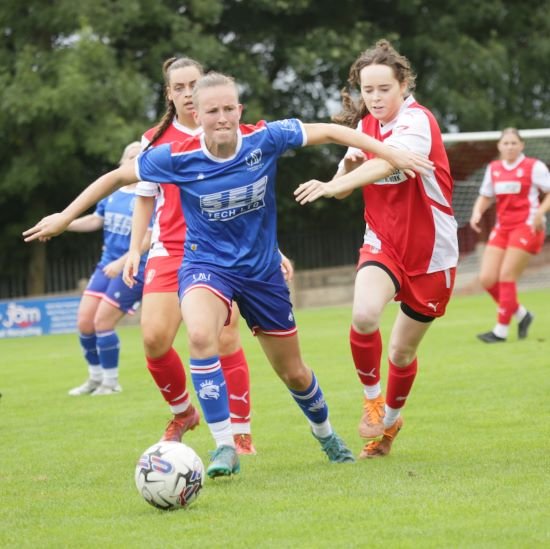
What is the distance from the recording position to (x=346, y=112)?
7.20m

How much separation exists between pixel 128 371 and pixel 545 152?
11812mm

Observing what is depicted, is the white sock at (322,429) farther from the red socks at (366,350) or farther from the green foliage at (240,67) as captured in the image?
the green foliage at (240,67)

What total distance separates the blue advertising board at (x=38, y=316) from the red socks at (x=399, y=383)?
14.8 meters

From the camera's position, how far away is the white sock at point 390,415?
6.93 metres

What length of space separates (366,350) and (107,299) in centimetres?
466

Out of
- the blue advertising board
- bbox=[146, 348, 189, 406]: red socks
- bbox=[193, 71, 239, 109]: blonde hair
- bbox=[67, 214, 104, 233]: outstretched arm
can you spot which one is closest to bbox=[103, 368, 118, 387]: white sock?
bbox=[67, 214, 104, 233]: outstretched arm

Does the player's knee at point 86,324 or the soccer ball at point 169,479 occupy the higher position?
the soccer ball at point 169,479

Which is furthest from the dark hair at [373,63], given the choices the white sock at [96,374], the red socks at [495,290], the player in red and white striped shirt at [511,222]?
the red socks at [495,290]

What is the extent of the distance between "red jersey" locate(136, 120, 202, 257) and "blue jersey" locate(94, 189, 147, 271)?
12.7ft

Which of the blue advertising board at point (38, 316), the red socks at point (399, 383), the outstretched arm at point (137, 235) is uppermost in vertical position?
the outstretched arm at point (137, 235)

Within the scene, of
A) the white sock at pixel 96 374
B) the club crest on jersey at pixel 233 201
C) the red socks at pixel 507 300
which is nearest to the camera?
the club crest on jersey at pixel 233 201

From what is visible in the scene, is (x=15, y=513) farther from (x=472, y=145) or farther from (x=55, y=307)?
(x=472, y=145)

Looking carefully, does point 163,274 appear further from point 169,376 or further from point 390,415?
point 390,415

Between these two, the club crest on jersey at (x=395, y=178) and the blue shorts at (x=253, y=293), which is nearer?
the blue shorts at (x=253, y=293)
